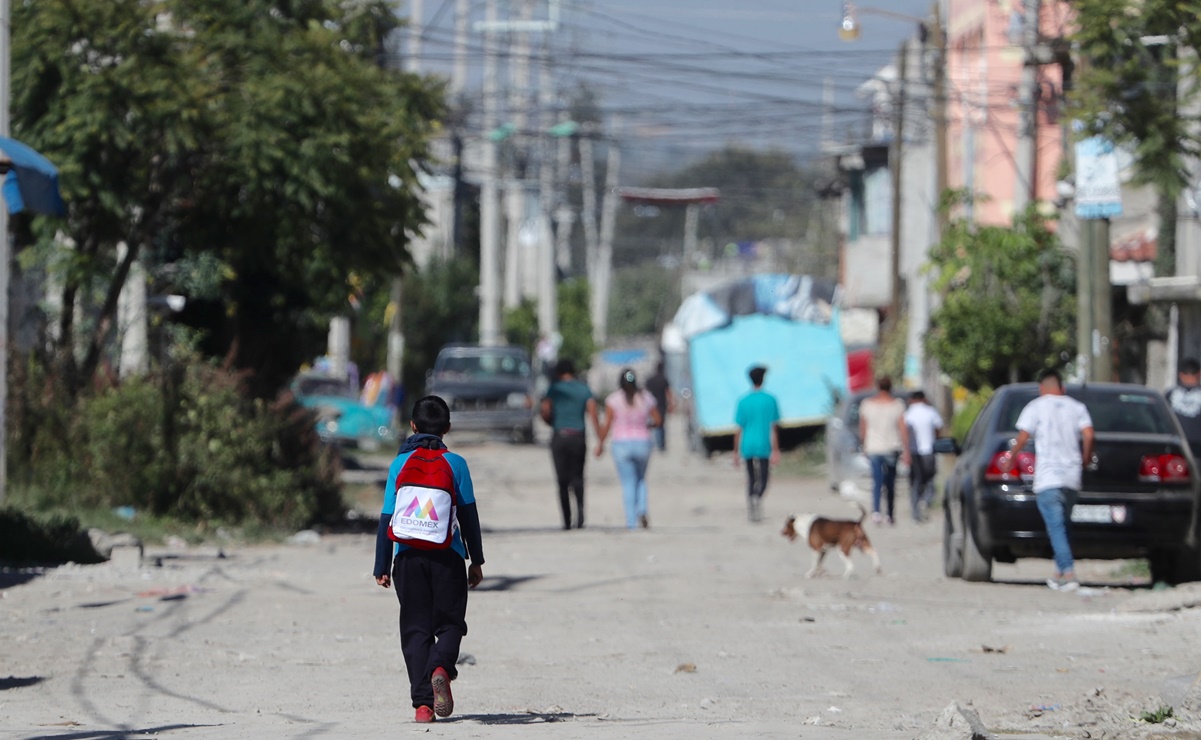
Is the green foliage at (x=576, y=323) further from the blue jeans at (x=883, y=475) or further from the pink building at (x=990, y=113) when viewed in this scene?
the blue jeans at (x=883, y=475)

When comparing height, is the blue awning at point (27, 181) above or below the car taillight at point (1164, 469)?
above

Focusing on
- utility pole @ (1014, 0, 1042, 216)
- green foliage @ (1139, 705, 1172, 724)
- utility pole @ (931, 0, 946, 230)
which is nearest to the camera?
green foliage @ (1139, 705, 1172, 724)

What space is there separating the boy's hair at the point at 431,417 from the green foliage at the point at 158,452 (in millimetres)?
10042

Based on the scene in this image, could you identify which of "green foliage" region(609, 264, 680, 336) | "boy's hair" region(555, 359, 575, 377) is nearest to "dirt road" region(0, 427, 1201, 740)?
"boy's hair" region(555, 359, 575, 377)

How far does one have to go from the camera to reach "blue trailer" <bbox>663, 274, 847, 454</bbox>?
3694cm

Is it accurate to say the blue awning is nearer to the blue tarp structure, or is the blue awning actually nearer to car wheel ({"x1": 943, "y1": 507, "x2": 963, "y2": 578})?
car wheel ({"x1": 943, "y1": 507, "x2": 963, "y2": 578})

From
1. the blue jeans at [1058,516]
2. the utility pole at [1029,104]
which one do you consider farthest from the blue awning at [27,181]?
the utility pole at [1029,104]

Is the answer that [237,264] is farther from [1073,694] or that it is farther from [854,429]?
[1073,694]

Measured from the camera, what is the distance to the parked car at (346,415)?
3297 centimetres

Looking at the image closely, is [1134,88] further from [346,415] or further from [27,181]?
[346,415]

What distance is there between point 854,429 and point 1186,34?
1246 cm

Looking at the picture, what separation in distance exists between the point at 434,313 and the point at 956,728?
146 ft

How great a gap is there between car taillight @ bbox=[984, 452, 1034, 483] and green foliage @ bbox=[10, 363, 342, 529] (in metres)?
7.80

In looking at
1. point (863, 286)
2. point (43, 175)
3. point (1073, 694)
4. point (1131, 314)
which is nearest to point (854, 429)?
point (1131, 314)
